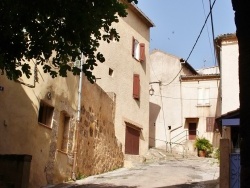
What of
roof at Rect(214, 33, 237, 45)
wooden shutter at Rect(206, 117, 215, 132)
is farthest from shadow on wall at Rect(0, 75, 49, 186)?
wooden shutter at Rect(206, 117, 215, 132)

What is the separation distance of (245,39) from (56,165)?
11609 mm

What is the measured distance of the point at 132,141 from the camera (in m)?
23.6

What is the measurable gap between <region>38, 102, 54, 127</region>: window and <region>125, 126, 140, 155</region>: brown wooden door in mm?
9225

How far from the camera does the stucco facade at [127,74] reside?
74.0 feet

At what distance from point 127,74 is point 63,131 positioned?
978cm

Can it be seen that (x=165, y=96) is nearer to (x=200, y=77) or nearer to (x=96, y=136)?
(x=200, y=77)

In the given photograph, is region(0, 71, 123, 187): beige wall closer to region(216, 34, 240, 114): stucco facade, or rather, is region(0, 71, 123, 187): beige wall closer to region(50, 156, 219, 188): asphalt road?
region(50, 156, 219, 188): asphalt road

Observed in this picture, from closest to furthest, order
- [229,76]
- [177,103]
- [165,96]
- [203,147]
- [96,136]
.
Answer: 1. [96,136]
2. [229,76]
3. [203,147]
4. [177,103]
5. [165,96]

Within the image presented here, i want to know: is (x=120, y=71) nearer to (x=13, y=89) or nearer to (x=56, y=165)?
(x=56, y=165)

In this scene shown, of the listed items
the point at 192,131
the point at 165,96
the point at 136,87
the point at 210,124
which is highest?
the point at 165,96

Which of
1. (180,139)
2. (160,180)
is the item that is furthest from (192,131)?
(160,180)

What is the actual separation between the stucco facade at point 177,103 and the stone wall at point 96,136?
424 inches

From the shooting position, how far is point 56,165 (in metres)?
14.2

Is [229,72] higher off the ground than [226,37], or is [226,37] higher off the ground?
[226,37]
